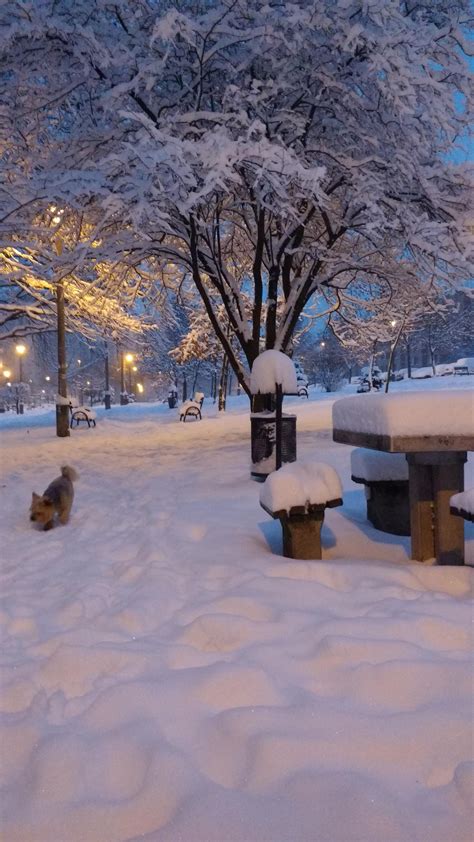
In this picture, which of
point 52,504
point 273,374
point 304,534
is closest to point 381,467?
point 304,534

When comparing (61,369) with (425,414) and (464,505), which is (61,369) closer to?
(425,414)

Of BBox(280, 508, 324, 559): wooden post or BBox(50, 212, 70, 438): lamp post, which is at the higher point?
BBox(50, 212, 70, 438): lamp post

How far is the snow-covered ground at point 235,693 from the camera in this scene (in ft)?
5.07

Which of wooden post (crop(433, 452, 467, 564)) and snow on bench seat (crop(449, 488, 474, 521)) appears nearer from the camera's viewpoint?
snow on bench seat (crop(449, 488, 474, 521))

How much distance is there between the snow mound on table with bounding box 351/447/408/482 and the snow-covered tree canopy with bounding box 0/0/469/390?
3.41m

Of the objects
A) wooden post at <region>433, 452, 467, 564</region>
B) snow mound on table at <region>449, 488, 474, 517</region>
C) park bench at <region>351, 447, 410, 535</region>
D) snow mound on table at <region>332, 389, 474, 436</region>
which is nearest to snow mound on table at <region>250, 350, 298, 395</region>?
park bench at <region>351, 447, 410, 535</region>

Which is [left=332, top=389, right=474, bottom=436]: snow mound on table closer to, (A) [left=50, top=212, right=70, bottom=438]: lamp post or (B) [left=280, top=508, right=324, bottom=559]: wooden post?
(B) [left=280, top=508, right=324, bottom=559]: wooden post

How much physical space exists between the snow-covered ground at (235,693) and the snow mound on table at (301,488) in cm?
45

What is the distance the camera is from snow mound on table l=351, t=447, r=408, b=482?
14.6ft

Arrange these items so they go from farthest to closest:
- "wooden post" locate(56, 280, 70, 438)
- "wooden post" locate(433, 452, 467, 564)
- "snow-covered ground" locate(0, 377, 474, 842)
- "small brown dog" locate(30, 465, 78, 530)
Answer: "wooden post" locate(56, 280, 70, 438) → "small brown dog" locate(30, 465, 78, 530) → "wooden post" locate(433, 452, 467, 564) → "snow-covered ground" locate(0, 377, 474, 842)

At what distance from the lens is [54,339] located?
2791 cm

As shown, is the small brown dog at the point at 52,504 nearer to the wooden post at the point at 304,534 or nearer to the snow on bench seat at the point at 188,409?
the wooden post at the point at 304,534

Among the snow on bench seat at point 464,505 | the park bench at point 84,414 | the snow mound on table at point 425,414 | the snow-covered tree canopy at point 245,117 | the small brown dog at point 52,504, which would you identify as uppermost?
the snow-covered tree canopy at point 245,117

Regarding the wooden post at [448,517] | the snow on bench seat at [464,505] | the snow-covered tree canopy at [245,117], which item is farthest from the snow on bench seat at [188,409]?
the snow on bench seat at [464,505]
